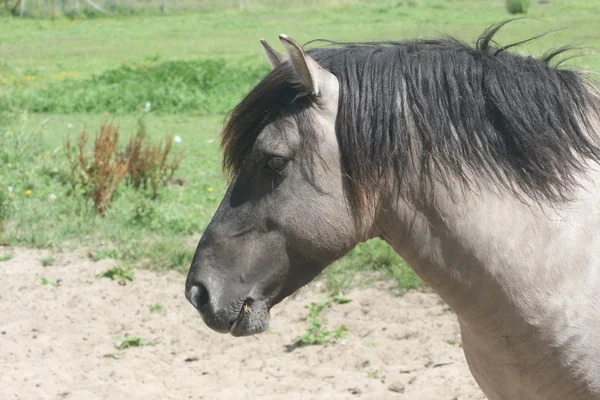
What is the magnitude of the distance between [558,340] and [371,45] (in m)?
1.03

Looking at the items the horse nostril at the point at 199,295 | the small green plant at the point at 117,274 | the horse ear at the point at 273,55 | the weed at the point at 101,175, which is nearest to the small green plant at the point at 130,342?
the small green plant at the point at 117,274

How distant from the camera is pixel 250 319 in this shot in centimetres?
238

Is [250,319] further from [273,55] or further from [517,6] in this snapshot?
[517,6]

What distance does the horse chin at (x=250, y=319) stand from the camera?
7.79ft

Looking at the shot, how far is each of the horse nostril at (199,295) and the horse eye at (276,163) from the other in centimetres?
42

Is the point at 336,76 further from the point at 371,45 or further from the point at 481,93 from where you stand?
the point at 481,93

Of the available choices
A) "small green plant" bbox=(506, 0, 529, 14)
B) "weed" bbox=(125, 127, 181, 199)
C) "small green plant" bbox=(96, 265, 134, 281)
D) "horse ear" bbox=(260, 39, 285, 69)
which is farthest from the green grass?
"small green plant" bbox=(506, 0, 529, 14)

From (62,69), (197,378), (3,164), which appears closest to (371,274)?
(197,378)

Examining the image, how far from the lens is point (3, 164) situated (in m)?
8.14

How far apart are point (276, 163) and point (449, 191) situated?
494 millimetres

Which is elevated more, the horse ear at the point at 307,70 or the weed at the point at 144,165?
the horse ear at the point at 307,70

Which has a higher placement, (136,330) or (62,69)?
(136,330)

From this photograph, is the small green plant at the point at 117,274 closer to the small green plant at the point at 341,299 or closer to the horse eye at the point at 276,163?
the small green plant at the point at 341,299

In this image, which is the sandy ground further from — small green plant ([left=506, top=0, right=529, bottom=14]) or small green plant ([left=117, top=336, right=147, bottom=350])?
small green plant ([left=506, top=0, right=529, bottom=14])
